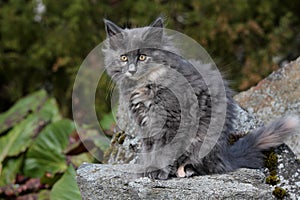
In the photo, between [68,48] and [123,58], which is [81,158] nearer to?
[123,58]

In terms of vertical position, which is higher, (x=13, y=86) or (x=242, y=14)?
(x=242, y=14)

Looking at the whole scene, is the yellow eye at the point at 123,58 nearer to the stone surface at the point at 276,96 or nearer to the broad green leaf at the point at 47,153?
the stone surface at the point at 276,96

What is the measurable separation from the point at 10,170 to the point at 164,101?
8.32 feet

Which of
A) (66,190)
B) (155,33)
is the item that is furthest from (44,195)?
(155,33)

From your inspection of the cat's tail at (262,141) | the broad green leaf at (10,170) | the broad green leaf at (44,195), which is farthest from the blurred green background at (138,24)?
the cat's tail at (262,141)

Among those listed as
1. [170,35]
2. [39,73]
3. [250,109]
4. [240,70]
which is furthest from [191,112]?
[39,73]

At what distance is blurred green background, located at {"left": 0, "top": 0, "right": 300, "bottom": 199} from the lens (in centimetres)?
507

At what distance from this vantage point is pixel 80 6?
21.0ft

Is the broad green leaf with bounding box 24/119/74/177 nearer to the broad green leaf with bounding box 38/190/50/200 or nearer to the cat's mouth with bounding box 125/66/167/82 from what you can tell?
the broad green leaf with bounding box 38/190/50/200

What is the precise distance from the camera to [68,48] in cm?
655

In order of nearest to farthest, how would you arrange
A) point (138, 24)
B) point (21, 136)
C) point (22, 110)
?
1. point (21, 136)
2. point (22, 110)
3. point (138, 24)

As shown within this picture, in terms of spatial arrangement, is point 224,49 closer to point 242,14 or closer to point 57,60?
point 242,14

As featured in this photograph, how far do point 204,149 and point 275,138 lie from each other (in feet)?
1.77

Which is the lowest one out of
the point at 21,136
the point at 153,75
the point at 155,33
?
the point at 21,136
